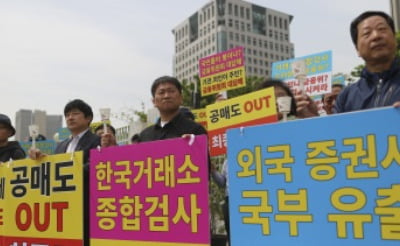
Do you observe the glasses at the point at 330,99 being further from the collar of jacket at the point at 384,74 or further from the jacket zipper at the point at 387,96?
the jacket zipper at the point at 387,96

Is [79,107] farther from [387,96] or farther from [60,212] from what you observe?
[387,96]

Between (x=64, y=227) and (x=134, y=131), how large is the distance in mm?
2268

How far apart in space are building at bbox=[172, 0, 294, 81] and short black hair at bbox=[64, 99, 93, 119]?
8557 cm

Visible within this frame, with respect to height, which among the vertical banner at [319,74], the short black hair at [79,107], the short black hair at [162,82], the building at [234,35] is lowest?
the short black hair at [79,107]

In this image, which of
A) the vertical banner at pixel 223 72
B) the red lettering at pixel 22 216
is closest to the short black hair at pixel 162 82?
the red lettering at pixel 22 216

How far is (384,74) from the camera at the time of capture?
2.23 m

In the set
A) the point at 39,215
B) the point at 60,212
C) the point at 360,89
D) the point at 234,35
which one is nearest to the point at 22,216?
the point at 39,215

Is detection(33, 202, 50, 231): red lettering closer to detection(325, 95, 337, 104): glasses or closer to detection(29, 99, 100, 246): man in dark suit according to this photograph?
detection(29, 99, 100, 246): man in dark suit

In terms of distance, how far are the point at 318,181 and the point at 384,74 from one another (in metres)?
0.73

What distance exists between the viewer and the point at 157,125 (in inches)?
129

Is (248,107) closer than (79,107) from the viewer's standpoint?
No

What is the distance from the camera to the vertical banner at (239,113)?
4.24 metres

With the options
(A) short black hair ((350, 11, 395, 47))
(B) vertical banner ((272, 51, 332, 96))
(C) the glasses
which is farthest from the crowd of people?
(B) vertical banner ((272, 51, 332, 96))

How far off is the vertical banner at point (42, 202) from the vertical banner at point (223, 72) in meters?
4.47
